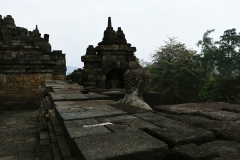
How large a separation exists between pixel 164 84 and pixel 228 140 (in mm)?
21915

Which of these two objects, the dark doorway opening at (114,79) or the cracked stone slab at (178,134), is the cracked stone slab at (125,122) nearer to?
the cracked stone slab at (178,134)

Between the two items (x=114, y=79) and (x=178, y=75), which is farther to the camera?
(x=178, y=75)

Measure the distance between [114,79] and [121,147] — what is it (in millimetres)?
10891

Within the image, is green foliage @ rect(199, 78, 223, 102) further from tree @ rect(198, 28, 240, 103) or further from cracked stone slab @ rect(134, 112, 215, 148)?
cracked stone slab @ rect(134, 112, 215, 148)

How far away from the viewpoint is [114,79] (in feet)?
41.2

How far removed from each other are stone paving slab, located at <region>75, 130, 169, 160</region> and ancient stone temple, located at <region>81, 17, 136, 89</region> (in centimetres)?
992

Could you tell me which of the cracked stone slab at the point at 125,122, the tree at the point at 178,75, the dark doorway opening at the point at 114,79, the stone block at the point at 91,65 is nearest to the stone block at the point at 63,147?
the cracked stone slab at the point at 125,122

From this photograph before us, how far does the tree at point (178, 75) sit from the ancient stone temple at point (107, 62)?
11020 mm

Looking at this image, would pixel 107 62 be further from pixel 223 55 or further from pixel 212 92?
pixel 223 55

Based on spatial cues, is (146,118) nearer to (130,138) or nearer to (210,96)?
(130,138)

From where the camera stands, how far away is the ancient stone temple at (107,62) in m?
11.9

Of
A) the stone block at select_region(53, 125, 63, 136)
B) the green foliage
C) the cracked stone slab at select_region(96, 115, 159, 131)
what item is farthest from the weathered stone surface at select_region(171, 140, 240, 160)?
the green foliage

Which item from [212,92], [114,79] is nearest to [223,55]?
[212,92]

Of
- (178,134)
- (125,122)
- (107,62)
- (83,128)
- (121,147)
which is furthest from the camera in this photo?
(107,62)
